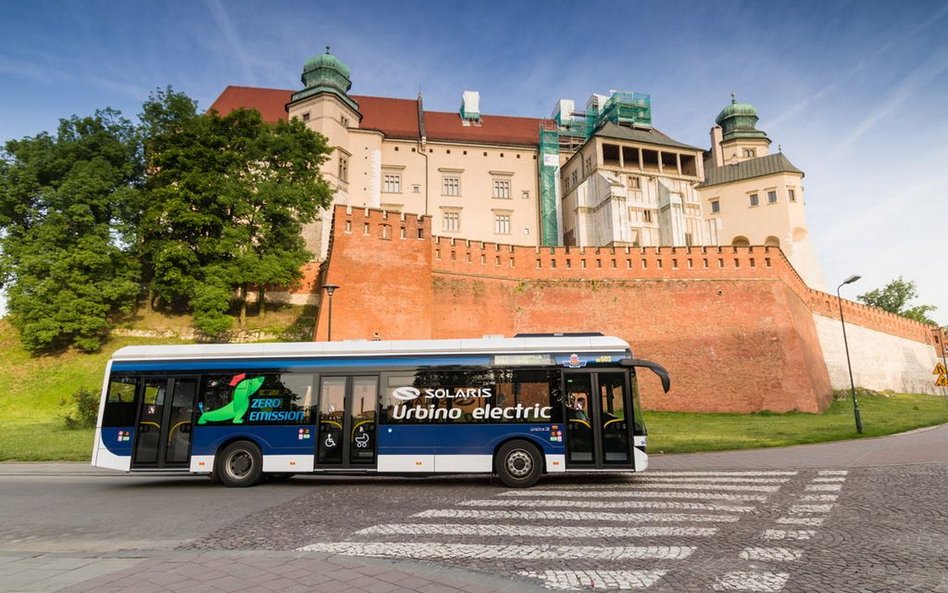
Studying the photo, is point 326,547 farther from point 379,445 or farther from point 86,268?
point 86,268

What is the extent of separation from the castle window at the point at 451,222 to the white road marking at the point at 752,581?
47.8 m

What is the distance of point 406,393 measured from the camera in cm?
1070

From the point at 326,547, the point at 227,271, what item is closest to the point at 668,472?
the point at 326,547

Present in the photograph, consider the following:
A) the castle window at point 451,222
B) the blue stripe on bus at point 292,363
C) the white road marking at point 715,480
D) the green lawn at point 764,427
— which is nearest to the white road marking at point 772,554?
the white road marking at point 715,480

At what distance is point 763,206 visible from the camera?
174 ft

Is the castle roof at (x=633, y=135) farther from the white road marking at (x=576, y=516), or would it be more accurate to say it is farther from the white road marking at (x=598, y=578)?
the white road marking at (x=598, y=578)

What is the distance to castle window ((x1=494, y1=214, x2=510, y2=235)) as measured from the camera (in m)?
52.9

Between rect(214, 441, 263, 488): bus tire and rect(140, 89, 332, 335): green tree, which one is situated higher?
rect(140, 89, 332, 335): green tree

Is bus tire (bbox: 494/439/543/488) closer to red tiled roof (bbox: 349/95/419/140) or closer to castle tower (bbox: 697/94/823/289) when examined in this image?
red tiled roof (bbox: 349/95/419/140)

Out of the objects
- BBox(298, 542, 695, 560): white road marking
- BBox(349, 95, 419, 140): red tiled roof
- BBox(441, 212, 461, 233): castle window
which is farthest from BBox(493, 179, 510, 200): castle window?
BBox(298, 542, 695, 560): white road marking

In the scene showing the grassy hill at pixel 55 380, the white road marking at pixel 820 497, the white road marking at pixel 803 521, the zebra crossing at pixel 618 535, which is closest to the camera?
the zebra crossing at pixel 618 535

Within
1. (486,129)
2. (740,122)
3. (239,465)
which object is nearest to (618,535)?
(239,465)

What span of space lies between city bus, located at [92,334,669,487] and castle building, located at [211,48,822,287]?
37.0 metres

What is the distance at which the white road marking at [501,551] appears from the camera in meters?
5.44
